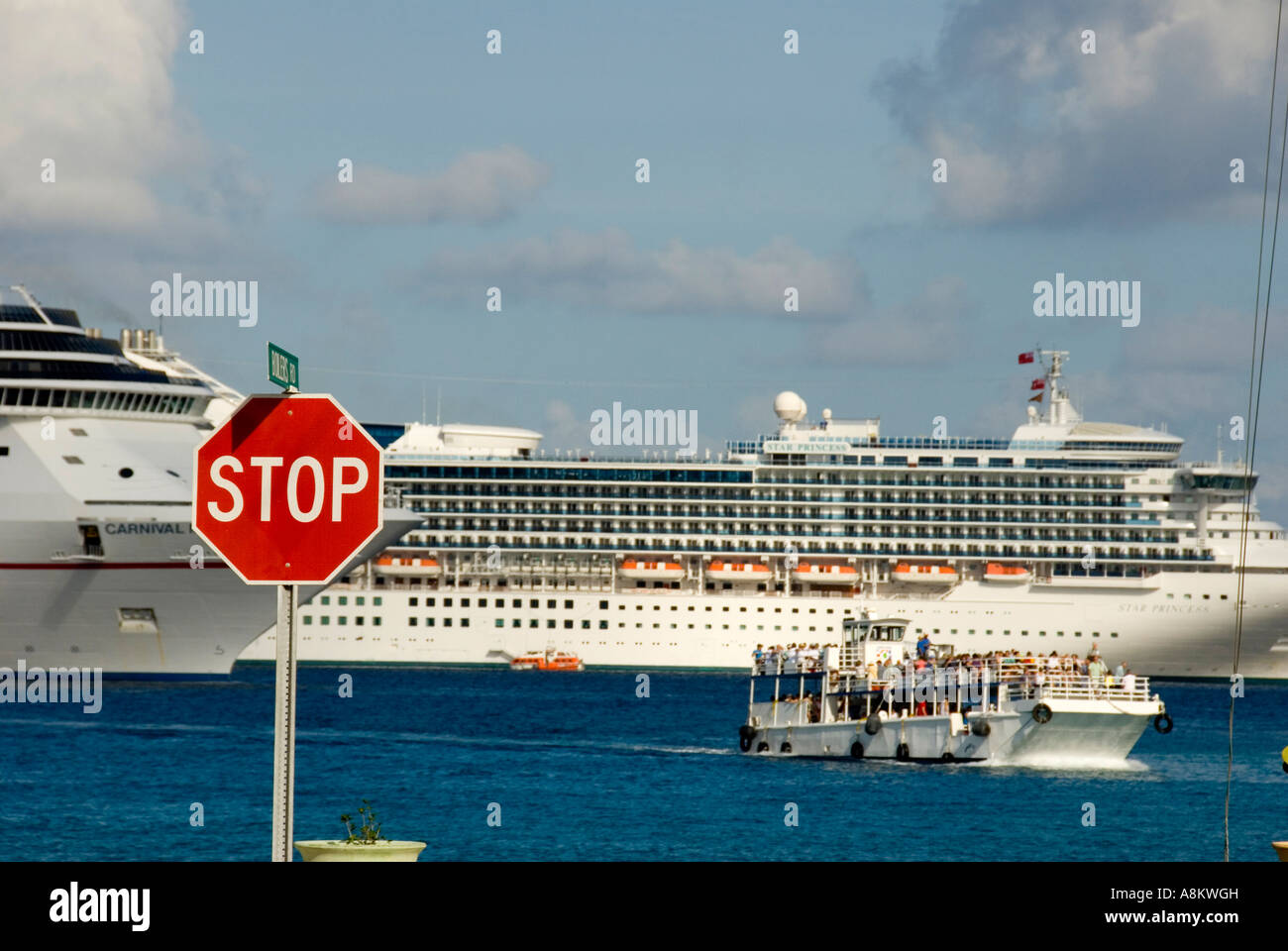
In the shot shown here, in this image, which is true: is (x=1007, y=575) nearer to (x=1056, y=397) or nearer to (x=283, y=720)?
(x=1056, y=397)

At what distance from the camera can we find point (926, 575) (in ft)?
254

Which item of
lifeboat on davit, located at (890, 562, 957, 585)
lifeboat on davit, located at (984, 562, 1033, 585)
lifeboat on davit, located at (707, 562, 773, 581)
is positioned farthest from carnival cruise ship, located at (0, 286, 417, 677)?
lifeboat on davit, located at (984, 562, 1033, 585)

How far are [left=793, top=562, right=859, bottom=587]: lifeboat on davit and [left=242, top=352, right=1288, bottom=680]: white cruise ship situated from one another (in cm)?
13

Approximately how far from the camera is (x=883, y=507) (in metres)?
79.2

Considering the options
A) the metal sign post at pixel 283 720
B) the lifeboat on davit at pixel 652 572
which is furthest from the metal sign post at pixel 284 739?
the lifeboat on davit at pixel 652 572

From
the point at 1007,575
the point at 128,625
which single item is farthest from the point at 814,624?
the point at 128,625

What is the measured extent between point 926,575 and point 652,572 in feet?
38.2

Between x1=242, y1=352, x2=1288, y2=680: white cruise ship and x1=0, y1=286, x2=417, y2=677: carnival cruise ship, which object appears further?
x1=242, y1=352, x2=1288, y2=680: white cruise ship

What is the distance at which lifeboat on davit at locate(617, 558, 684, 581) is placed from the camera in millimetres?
77375

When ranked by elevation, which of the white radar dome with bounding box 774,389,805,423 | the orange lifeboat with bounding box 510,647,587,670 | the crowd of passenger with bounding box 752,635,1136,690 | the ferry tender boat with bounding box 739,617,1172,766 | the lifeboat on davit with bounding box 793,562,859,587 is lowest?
the orange lifeboat with bounding box 510,647,587,670

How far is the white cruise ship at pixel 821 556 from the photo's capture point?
7481cm

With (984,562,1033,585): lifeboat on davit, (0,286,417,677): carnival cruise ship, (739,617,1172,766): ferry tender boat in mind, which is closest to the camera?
(739,617,1172,766): ferry tender boat

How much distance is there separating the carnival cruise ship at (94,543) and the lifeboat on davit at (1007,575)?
3029 cm

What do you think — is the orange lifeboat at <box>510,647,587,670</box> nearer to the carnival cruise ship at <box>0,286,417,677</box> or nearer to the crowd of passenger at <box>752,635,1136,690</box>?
the carnival cruise ship at <box>0,286,417,677</box>
